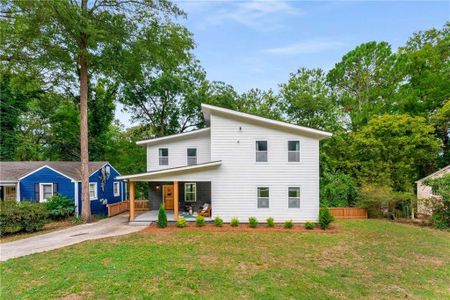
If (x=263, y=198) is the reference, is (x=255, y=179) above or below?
above

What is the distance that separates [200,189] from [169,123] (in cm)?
1381

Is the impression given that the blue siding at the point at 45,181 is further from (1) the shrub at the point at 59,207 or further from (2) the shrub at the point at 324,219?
(2) the shrub at the point at 324,219

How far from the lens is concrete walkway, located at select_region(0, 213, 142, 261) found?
8867 mm

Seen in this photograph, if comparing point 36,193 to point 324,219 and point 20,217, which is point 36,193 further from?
point 324,219

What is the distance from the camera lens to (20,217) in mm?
11531

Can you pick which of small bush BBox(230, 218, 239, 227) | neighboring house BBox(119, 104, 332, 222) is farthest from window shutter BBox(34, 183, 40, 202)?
small bush BBox(230, 218, 239, 227)

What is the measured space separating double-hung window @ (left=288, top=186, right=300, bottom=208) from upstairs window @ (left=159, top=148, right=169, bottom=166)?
855 cm

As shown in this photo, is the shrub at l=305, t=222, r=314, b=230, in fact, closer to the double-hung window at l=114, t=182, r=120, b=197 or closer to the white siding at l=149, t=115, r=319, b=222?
the white siding at l=149, t=115, r=319, b=222

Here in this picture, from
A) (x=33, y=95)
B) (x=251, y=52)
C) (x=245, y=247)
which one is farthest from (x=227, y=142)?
(x=33, y=95)

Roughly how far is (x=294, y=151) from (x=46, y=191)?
16.8m

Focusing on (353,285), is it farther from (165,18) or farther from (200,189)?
(165,18)

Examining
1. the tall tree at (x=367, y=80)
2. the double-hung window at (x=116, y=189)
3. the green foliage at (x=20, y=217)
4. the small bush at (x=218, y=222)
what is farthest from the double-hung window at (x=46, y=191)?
the tall tree at (x=367, y=80)

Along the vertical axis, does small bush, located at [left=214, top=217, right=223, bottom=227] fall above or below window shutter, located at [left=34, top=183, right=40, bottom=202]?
below

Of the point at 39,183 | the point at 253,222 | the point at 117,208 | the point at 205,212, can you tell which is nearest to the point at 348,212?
the point at 253,222
